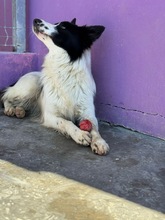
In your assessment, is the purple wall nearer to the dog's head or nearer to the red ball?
the dog's head

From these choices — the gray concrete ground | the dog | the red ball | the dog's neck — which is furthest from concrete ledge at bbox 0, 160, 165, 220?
the dog's neck

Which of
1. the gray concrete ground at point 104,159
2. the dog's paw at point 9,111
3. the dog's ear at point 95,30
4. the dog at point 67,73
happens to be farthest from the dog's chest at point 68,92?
the dog's paw at point 9,111

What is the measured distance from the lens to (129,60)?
3.32 m

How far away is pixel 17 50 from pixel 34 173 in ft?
8.75

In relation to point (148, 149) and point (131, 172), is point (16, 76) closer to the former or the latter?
point (148, 149)

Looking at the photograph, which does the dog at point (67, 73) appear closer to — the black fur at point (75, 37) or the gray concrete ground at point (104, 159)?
the black fur at point (75, 37)

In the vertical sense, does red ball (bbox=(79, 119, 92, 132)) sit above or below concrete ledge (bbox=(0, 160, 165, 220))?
below

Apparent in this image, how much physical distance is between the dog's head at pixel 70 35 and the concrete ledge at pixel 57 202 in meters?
1.57

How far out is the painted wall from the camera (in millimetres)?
3062

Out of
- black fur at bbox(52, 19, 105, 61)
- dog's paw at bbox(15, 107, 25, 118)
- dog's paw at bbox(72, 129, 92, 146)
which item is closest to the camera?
dog's paw at bbox(72, 129, 92, 146)

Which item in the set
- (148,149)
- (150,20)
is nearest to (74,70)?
(150,20)

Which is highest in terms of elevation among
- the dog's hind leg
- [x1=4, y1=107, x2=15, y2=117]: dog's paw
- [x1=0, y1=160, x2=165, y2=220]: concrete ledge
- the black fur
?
the black fur

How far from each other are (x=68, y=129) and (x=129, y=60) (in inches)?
38.7

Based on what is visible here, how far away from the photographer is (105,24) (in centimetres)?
351
